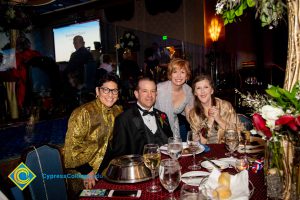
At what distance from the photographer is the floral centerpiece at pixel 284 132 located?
3.44 ft

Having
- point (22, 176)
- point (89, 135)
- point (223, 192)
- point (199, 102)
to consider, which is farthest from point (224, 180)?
point (199, 102)

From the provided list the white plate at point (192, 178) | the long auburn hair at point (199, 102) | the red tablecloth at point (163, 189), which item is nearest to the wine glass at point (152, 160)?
the red tablecloth at point (163, 189)

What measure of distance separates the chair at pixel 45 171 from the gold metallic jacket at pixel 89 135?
333 mm

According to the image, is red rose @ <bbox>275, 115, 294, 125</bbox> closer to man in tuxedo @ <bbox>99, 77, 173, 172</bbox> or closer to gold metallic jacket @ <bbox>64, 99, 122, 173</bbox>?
man in tuxedo @ <bbox>99, 77, 173, 172</bbox>

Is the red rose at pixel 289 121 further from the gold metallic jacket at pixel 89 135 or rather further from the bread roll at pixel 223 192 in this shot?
the gold metallic jacket at pixel 89 135

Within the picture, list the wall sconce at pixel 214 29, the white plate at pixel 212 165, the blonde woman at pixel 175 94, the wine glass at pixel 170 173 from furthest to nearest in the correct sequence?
the wall sconce at pixel 214 29 < the blonde woman at pixel 175 94 < the white plate at pixel 212 165 < the wine glass at pixel 170 173

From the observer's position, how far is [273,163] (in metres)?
1.20

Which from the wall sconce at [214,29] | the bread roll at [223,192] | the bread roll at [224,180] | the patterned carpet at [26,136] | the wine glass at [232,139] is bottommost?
the patterned carpet at [26,136]

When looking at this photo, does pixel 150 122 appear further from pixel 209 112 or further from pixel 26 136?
pixel 26 136

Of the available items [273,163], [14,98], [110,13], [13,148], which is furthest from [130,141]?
[110,13]

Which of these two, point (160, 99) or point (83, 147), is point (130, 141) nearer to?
point (83, 147)

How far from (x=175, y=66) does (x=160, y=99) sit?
49cm

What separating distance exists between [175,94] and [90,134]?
60.9 inches

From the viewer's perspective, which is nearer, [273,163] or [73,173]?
[273,163]
